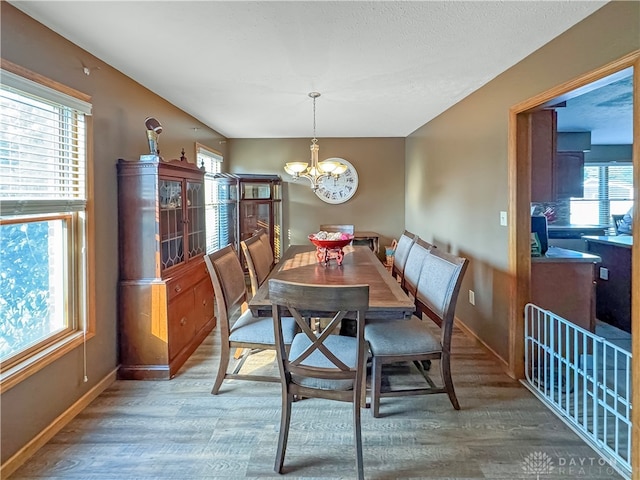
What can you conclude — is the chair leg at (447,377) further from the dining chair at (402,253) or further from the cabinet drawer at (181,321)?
the cabinet drawer at (181,321)

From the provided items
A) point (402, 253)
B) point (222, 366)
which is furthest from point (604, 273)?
point (222, 366)

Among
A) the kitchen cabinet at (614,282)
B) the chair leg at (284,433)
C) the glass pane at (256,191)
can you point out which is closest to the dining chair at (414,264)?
the chair leg at (284,433)

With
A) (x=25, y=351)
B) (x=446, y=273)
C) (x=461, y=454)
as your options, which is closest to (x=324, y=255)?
(x=446, y=273)

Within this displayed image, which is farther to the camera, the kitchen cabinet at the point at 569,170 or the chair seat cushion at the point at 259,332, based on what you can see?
the kitchen cabinet at the point at 569,170

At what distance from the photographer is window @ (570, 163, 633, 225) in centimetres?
648

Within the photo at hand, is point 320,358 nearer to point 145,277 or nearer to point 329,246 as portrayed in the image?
point 329,246

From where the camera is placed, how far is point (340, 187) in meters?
5.82

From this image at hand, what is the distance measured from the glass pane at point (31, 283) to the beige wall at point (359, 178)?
12.3 feet

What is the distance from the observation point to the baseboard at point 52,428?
1816 mm

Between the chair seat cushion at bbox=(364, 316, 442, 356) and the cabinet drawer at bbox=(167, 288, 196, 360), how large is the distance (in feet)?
4.69

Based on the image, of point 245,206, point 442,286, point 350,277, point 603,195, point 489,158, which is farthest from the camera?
point 603,195

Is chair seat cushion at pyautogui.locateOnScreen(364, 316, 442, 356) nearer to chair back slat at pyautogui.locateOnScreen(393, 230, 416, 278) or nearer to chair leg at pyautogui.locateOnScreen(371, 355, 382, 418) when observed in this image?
chair leg at pyautogui.locateOnScreen(371, 355, 382, 418)

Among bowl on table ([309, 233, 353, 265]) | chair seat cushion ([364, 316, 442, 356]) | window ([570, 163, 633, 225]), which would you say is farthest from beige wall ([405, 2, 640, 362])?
window ([570, 163, 633, 225])

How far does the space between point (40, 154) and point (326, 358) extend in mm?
1897
